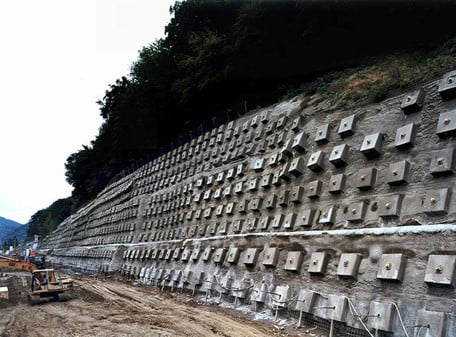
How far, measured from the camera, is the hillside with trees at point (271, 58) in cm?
1089

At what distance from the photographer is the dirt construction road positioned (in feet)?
27.5

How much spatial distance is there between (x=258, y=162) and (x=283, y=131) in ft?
4.23

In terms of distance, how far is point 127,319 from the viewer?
397 inches

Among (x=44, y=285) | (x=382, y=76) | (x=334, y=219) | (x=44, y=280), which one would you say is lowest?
(x=44, y=285)

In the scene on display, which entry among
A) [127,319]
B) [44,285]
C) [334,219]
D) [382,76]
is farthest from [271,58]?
[44,285]

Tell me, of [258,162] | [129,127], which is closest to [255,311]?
[258,162]

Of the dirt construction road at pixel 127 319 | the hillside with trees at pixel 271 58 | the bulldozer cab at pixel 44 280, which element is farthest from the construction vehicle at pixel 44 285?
the hillside with trees at pixel 271 58

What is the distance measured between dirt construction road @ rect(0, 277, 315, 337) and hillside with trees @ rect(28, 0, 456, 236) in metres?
6.46

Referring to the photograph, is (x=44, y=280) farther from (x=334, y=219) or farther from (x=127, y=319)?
(x=334, y=219)

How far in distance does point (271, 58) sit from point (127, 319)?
40.8ft

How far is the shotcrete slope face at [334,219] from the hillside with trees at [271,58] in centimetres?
129

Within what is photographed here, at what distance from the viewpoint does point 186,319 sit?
9.52 meters

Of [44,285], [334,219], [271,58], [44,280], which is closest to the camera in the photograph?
[334,219]

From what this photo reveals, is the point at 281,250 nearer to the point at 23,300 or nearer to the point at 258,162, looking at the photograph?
the point at 258,162
